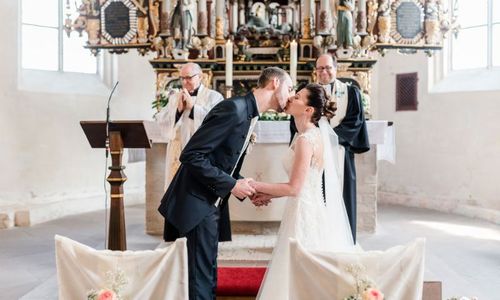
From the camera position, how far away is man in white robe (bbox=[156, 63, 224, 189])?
5195 mm

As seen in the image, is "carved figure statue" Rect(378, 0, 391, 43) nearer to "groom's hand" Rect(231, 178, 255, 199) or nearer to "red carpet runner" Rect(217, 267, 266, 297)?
"red carpet runner" Rect(217, 267, 266, 297)

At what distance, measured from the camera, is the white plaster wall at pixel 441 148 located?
8.78m

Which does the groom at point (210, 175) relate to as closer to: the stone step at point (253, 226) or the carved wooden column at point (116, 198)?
the carved wooden column at point (116, 198)

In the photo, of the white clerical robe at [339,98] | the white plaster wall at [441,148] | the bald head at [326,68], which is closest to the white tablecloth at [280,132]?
the white clerical robe at [339,98]

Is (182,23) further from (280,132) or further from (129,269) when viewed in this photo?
(129,269)

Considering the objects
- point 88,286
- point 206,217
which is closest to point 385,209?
Answer: point 206,217

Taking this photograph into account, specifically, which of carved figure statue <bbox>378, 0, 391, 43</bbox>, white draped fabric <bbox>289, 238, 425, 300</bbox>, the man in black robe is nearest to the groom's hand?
white draped fabric <bbox>289, 238, 425, 300</bbox>

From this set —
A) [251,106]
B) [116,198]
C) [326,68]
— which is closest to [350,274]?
[251,106]

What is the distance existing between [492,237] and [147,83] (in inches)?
254

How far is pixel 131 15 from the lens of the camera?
23.7 feet

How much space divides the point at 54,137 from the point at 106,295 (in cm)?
725

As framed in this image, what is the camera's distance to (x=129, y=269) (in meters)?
2.49

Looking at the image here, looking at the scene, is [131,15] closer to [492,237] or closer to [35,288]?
[35,288]

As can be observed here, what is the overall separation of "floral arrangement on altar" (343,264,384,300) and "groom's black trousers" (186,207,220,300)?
0.98m
